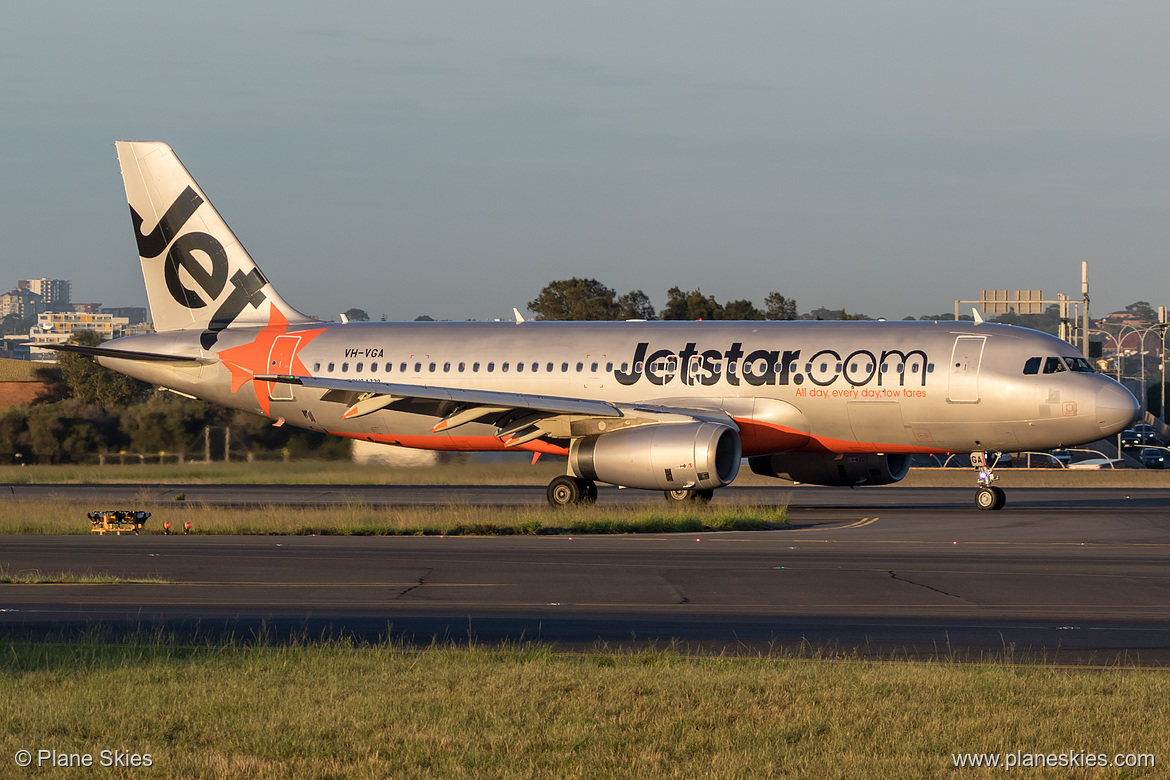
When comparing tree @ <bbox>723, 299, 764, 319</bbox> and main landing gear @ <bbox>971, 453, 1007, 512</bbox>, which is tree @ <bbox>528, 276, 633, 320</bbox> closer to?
tree @ <bbox>723, 299, 764, 319</bbox>

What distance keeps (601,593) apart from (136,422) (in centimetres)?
3227

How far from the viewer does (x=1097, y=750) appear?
808cm

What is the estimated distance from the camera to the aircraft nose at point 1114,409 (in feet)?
95.8

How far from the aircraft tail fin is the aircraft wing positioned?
6.47 meters

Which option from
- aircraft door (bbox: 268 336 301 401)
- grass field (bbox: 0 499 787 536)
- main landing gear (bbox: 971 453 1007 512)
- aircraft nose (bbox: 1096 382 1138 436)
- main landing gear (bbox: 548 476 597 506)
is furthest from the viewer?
aircraft door (bbox: 268 336 301 401)

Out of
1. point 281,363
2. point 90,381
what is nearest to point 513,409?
point 281,363

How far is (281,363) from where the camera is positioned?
3594 cm

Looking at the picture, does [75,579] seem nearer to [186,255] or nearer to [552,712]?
[552,712]

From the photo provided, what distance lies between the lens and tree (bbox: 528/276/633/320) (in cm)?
10988

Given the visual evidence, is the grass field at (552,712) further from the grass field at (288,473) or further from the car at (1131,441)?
the car at (1131,441)

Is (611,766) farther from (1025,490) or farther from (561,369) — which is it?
(1025,490)

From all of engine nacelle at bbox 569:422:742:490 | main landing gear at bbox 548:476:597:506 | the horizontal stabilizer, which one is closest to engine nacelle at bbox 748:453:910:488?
engine nacelle at bbox 569:422:742:490

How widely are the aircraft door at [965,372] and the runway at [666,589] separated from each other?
11.5 feet

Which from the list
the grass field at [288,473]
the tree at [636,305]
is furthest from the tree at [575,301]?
the grass field at [288,473]
